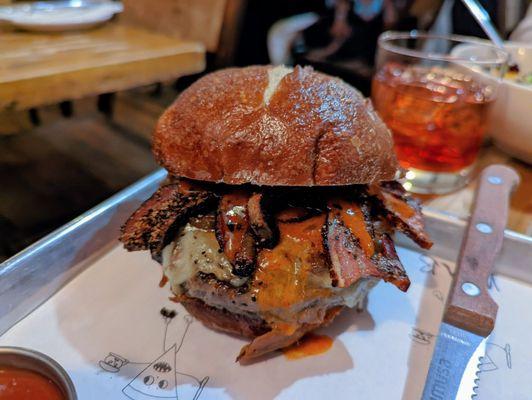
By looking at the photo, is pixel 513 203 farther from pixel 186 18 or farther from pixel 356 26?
pixel 186 18

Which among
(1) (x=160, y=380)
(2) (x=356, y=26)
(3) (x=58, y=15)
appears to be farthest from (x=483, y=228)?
(3) (x=58, y=15)

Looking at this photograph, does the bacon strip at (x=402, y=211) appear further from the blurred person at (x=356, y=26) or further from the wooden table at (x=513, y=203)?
the blurred person at (x=356, y=26)

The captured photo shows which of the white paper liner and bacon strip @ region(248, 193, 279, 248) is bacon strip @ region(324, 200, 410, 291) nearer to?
bacon strip @ region(248, 193, 279, 248)

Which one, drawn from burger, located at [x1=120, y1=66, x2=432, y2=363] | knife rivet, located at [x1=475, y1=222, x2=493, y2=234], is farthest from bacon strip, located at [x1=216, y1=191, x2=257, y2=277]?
knife rivet, located at [x1=475, y1=222, x2=493, y2=234]

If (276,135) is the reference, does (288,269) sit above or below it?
below

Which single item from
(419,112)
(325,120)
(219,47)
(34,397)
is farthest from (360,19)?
(34,397)

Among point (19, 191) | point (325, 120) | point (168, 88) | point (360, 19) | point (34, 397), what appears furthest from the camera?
point (168, 88)

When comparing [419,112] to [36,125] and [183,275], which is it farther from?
[36,125]

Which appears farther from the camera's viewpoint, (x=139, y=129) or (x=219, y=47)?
(x=139, y=129)
